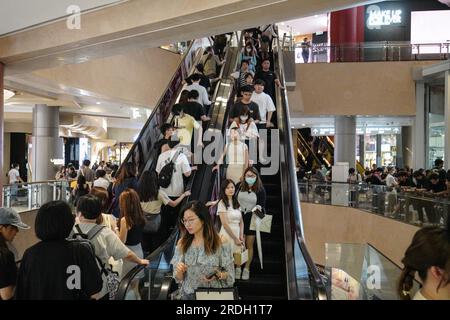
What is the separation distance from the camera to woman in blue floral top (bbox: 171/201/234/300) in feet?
11.8

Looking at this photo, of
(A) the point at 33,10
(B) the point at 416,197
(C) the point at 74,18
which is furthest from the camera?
(B) the point at 416,197

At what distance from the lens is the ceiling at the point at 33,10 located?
497 centimetres

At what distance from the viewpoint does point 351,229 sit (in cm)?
1241

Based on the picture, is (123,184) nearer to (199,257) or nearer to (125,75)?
(199,257)

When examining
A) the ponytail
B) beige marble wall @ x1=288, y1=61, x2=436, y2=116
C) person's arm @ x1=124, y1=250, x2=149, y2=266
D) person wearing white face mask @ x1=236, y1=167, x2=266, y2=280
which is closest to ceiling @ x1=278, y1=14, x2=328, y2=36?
beige marble wall @ x1=288, y1=61, x2=436, y2=116

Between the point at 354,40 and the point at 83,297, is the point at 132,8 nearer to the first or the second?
the point at 83,297

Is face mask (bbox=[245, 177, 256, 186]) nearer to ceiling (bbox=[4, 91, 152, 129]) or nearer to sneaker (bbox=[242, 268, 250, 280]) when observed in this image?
sneaker (bbox=[242, 268, 250, 280])

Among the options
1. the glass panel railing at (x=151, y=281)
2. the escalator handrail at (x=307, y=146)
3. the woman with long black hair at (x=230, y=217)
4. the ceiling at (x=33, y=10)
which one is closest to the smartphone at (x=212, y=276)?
the glass panel railing at (x=151, y=281)

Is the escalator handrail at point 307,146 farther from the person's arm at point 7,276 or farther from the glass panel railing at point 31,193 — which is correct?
the person's arm at point 7,276

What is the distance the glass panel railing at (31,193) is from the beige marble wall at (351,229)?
6863mm

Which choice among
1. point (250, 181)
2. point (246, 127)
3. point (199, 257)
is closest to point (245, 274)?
point (250, 181)

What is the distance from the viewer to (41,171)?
15102 mm

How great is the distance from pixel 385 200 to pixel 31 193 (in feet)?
25.5

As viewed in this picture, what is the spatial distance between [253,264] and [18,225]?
11.0ft
